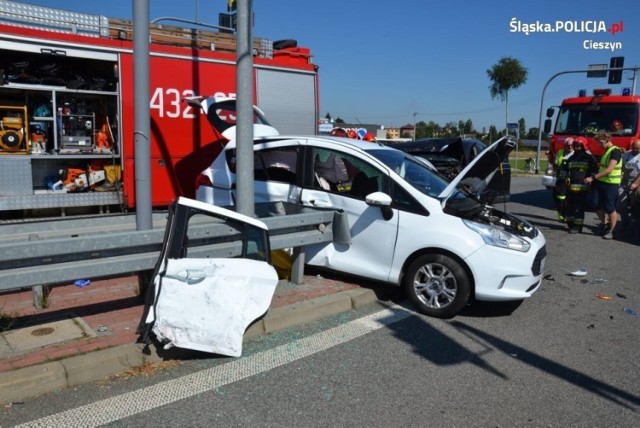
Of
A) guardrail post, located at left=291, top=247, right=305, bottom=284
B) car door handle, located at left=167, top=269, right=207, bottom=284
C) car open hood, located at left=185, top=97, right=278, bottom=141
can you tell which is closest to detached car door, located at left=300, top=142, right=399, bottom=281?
guardrail post, located at left=291, top=247, right=305, bottom=284

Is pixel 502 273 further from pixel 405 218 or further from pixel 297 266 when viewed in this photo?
pixel 297 266

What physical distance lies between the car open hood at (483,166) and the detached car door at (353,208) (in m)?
0.67

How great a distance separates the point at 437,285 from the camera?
5180 millimetres

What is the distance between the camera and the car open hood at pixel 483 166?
5398mm

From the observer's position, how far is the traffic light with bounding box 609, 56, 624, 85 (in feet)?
73.3

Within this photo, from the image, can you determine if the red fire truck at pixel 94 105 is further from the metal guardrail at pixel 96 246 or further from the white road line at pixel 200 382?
the white road line at pixel 200 382

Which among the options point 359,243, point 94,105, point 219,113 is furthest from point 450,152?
point 94,105

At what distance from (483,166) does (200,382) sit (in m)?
3.72

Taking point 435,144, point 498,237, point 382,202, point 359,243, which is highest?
point 435,144

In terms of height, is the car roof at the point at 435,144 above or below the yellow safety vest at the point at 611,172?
above

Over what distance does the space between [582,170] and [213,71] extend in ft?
22.3

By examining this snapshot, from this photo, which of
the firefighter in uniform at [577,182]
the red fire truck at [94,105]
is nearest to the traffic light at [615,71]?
the firefighter in uniform at [577,182]

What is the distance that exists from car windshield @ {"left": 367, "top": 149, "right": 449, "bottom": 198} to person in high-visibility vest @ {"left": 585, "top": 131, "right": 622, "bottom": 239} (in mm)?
4931

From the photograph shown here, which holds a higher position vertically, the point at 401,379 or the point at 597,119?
the point at 597,119
